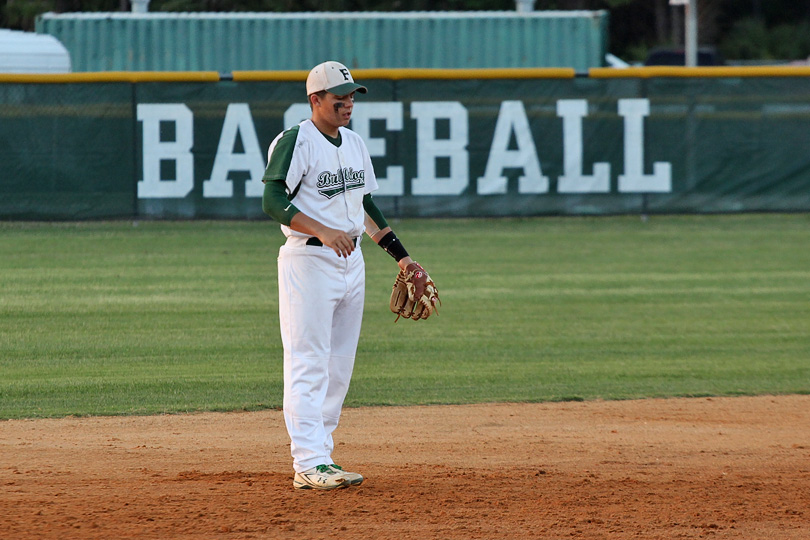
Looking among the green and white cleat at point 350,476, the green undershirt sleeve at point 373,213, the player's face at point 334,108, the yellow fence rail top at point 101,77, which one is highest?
the yellow fence rail top at point 101,77

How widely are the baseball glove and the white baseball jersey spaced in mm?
380

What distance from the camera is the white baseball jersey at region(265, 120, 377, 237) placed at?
4785 millimetres

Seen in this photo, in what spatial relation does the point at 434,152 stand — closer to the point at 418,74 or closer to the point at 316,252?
the point at 418,74

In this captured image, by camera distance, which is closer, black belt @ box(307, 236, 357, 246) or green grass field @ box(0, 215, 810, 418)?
black belt @ box(307, 236, 357, 246)

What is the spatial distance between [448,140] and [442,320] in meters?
6.14

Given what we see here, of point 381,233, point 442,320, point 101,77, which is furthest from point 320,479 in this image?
point 101,77

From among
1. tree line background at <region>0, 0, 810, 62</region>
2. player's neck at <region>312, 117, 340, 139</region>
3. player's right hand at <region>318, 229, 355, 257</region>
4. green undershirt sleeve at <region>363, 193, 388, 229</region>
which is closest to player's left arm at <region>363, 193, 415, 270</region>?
green undershirt sleeve at <region>363, 193, 388, 229</region>

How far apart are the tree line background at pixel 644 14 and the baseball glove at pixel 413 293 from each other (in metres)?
26.1

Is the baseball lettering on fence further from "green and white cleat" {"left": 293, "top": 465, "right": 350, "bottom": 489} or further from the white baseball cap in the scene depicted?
"green and white cleat" {"left": 293, "top": 465, "right": 350, "bottom": 489}

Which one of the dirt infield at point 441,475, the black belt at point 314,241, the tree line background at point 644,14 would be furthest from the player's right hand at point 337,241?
the tree line background at point 644,14

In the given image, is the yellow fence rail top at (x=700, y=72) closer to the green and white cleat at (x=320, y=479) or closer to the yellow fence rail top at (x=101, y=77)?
the yellow fence rail top at (x=101, y=77)

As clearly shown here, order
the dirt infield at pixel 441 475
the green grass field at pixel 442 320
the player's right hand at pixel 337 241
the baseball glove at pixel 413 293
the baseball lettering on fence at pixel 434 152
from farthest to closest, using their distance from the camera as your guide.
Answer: the baseball lettering on fence at pixel 434 152
the green grass field at pixel 442 320
the baseball glove at pixel 413 293
the player's right hand at pixel 337 241
the dirt infield at pixel 441 475

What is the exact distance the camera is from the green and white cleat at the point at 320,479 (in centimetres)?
491

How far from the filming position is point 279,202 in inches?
185
